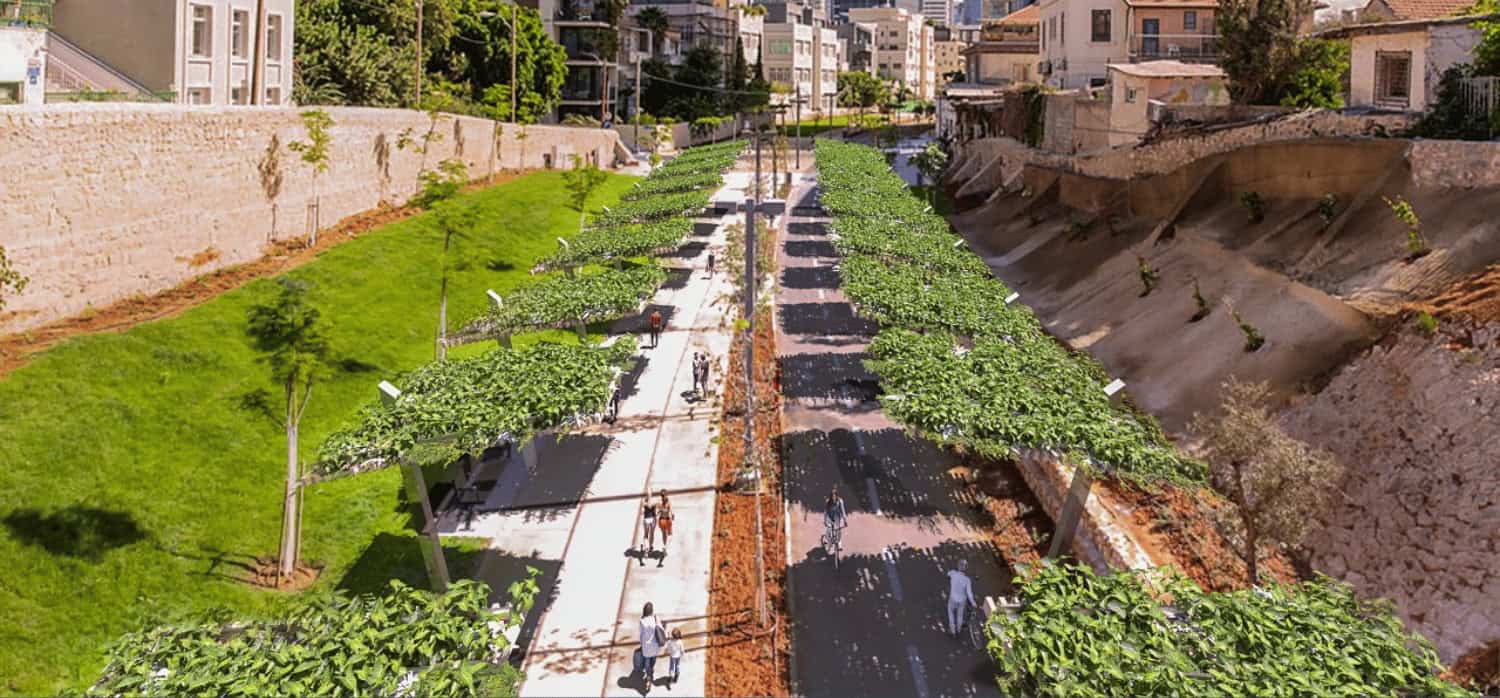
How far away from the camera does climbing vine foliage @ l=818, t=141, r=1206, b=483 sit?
17.9m

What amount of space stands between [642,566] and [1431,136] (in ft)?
75.7

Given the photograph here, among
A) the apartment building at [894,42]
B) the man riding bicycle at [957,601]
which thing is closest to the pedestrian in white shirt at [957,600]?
the man riding bicycle at [957,601]

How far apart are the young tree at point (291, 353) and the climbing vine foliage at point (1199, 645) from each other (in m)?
Answer: 12.4

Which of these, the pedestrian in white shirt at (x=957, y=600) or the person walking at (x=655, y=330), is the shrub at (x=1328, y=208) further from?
the person walking at (x=655, y=330)

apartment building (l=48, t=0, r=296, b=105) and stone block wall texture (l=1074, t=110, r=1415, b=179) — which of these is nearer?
stone block wall texture (l=1074, t=110, r=1415, b=179)

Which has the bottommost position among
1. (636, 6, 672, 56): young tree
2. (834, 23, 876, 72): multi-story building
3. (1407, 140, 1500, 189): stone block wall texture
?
(1407, 140, 1500, 189): stone block wall texture

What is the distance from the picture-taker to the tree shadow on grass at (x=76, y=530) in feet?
55.7

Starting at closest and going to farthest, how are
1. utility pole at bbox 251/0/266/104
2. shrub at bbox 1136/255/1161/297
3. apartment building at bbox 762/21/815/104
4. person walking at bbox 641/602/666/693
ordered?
person walking at bbox 641/602/666/693 → shrub at bbox 1136/255/1161/297 → utility pole at bbox 251/0/266/104 → apartment building at bbox 762/21/815/104

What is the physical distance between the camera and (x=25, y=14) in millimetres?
29109

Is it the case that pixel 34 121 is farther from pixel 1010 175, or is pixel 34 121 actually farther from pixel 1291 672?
pixel 1010 175

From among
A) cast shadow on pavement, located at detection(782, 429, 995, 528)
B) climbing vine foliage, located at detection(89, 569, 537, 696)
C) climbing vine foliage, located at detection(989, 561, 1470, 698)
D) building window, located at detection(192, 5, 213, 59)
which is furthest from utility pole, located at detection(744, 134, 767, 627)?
building window, located at detection(192, 5, 213, 59)

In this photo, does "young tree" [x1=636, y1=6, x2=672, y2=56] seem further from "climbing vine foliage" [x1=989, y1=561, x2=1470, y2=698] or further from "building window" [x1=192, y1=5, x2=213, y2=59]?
"climbing vine foliage" [x1=989, y1=561, x2=1470, y2=698]

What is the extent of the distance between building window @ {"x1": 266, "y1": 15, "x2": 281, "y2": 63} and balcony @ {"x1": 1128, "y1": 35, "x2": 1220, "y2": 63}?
4035cm

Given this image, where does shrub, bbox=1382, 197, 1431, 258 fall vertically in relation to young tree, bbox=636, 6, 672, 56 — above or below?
below
